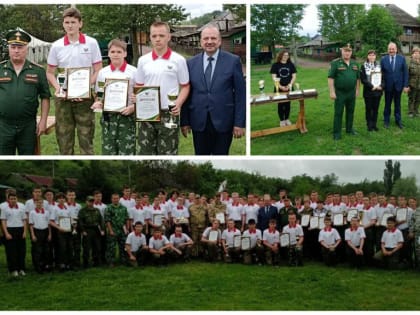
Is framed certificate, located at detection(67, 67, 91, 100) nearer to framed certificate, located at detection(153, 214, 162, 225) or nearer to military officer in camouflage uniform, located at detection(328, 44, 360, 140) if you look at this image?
framed certificate, located at detection(153, 214, 162, 225)

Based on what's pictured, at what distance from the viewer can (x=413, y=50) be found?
776 centimetres

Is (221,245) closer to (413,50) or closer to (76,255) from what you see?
(76,255)

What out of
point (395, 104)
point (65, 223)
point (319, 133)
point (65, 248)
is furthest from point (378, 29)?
point (65, 248)

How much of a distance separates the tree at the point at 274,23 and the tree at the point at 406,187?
86.8 inches

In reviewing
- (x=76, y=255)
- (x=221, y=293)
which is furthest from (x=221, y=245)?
(x=76, y=255)

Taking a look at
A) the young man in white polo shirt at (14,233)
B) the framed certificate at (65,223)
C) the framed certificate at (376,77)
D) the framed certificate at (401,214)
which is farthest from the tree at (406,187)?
the young man in white polo shirt at (14,233)

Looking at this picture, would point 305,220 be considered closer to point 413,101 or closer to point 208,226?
point 208,226

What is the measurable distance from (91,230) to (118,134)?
169 centimetres

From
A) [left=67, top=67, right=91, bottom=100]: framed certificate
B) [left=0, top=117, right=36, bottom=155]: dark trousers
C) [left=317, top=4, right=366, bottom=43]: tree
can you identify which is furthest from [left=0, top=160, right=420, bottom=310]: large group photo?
[left=317, top=4, right=366, bottom=43]: tree

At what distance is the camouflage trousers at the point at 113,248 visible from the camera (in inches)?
307

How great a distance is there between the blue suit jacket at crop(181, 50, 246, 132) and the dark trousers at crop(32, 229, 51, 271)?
2457 millimetres

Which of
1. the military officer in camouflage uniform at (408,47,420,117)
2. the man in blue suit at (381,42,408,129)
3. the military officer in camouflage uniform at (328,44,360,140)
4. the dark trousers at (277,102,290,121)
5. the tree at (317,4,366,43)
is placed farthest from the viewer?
the military officer in camouflage uniform at (408,47,420,117)

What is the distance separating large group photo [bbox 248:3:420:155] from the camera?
7156 mm

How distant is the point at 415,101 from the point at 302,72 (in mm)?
1573
